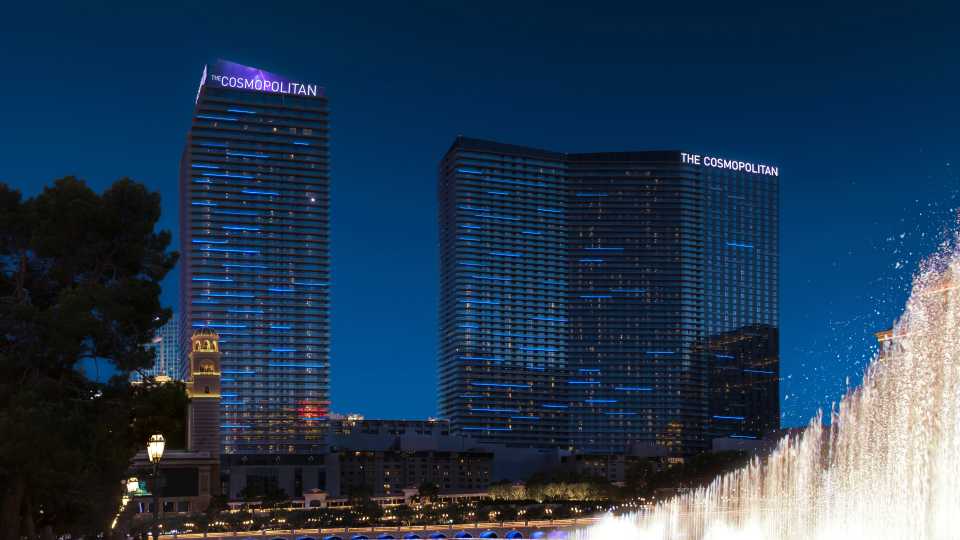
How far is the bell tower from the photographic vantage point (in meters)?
124

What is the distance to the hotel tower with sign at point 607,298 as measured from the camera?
17800cm

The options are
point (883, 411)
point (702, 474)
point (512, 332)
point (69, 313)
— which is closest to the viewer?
point (69, 313)

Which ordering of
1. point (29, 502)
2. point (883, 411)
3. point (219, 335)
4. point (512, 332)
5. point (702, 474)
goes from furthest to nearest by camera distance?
point (512, 332)
point (219, 335)
point (702, 474)
point (883, 411)
point (29, 502)

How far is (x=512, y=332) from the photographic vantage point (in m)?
180

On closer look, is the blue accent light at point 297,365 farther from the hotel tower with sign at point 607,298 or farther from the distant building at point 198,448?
the hotel tower with sign at point 607,298

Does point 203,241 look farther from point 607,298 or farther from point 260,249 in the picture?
point 607,298

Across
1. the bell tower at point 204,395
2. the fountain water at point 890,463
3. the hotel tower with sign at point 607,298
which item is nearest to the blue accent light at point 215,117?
the bell tower at point 204,395

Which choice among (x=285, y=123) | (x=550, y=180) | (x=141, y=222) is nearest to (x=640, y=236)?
(x=550, y=180)

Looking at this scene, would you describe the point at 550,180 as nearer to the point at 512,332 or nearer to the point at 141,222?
the point at 512,332

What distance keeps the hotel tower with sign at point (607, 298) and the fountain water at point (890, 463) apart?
100.0 m

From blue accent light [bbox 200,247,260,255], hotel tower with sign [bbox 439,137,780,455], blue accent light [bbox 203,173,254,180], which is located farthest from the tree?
hotel tower with sign [bbox 439,137,780,455]

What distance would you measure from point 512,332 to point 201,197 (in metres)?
58.2

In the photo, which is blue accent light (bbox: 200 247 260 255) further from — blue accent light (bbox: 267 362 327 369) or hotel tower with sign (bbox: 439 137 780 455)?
hotel tower with sign (bbox: 439 137 780 455)

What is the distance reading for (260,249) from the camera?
148375 millimetres
